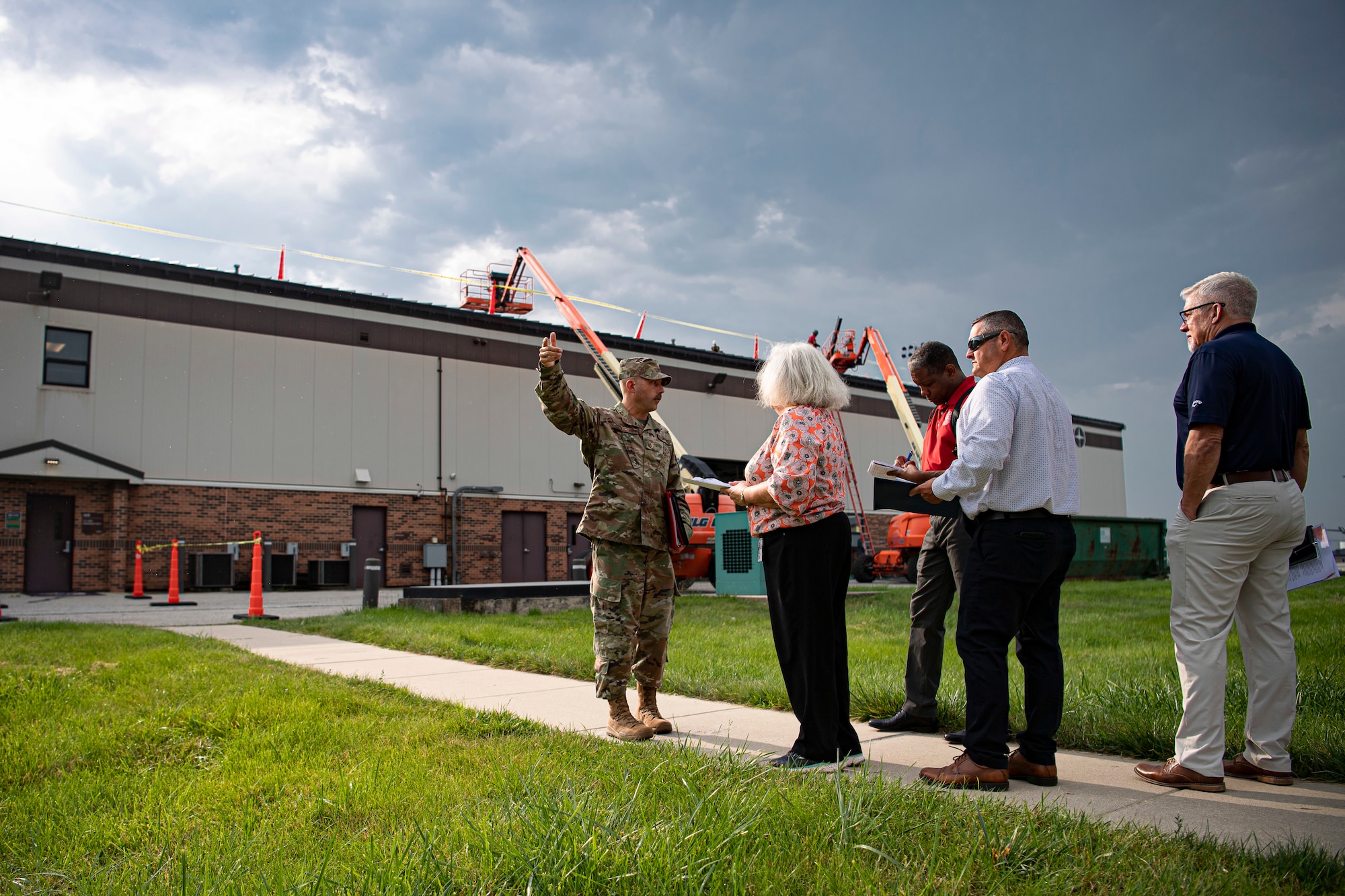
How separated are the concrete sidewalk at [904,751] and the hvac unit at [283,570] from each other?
1779cm

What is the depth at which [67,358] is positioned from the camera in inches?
875

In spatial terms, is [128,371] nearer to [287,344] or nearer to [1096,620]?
[287,344]

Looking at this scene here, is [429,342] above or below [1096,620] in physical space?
above

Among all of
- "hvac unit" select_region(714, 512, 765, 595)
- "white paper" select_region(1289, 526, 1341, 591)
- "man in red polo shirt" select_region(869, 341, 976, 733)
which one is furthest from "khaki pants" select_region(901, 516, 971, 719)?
"hvac unit" select_region(714, 512, 765, 595)

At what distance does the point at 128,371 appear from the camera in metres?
22.8

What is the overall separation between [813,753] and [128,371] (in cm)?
2454

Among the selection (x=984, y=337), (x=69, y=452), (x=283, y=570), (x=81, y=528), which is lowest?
(x=283, y=570)

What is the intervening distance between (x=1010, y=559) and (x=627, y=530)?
6.16ft

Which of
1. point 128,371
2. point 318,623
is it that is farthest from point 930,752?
point 128,371

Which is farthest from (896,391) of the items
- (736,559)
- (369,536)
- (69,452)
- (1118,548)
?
(69,452)

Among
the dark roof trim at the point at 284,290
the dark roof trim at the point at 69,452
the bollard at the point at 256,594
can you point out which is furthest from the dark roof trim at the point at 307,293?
the bollard at the point at 256,594

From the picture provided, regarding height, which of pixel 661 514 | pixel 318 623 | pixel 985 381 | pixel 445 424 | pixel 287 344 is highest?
pixel 287 344

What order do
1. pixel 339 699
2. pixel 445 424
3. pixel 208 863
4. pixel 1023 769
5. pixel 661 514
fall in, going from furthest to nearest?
pixel 445 424, pixel 339 699, pixel 661 514, pixel 1023 769, pixel 208 863

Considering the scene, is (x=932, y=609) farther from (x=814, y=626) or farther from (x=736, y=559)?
(x=736, y=559)
